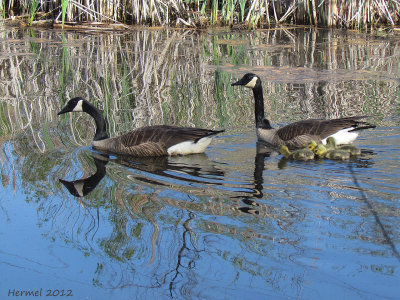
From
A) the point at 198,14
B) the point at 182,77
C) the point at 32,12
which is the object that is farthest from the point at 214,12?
the point at 182,77

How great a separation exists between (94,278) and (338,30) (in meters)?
13.6

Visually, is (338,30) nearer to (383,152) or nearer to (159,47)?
(159,47)

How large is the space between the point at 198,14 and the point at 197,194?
11.4 meters

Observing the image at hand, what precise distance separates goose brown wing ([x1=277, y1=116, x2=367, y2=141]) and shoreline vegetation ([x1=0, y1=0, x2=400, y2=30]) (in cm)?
866

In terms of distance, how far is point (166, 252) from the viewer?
445cm

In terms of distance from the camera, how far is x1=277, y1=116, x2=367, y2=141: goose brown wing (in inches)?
291

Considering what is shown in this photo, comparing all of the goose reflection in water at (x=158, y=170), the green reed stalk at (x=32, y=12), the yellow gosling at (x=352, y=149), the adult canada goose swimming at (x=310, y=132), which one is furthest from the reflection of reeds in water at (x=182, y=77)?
the yellow gosling at (x=352, y=149)

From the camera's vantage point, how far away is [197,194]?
5.72m

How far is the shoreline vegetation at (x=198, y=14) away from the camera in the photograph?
1587 cm

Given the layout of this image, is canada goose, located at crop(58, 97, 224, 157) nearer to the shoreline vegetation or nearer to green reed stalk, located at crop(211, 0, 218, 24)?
the shoreline vegetation

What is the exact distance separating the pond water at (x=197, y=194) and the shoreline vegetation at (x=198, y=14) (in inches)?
157

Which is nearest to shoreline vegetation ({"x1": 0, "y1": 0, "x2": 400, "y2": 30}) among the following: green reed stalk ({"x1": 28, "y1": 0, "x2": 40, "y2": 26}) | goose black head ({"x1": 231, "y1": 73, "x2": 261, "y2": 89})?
green reed stalk ({"x1": 28, "y1": 0, "x2": 40, "y2": 26})

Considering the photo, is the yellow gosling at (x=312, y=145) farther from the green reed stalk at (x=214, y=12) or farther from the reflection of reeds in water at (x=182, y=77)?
the green reed stalk at (x=214, y=12)

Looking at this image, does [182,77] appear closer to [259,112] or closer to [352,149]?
[259,112]
